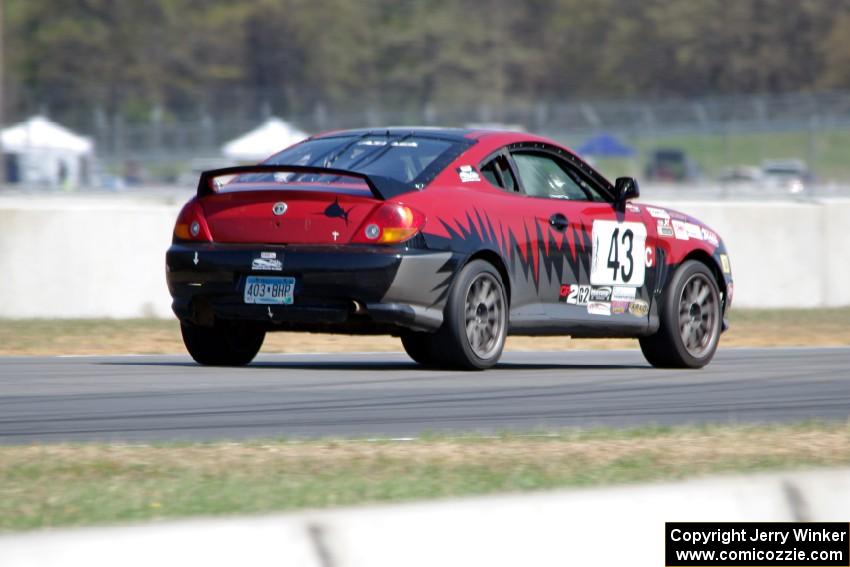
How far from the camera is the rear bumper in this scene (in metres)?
9.14

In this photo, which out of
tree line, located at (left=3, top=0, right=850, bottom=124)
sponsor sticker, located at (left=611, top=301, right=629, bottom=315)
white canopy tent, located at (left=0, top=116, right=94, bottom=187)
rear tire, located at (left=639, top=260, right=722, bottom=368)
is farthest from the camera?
tree line, located at (left=3, top=0, right=850, bottom=124)

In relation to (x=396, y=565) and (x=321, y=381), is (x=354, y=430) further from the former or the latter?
(x=396, y=565)

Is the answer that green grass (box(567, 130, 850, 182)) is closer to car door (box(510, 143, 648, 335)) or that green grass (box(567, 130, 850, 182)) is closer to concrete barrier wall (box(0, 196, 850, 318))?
concrete barrier wall (box(0, 196, 850, 318))

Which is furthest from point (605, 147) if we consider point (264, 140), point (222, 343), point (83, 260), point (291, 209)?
point (291, 209)

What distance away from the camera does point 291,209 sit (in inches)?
365

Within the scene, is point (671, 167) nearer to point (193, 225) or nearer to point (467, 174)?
point (467, 174)

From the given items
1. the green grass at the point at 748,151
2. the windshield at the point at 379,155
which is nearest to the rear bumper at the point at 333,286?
the windshield at the point at 379,155

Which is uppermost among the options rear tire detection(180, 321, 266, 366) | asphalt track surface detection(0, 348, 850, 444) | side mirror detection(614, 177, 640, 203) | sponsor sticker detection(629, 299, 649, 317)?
side mirror detection(614, 177, 640, 203)

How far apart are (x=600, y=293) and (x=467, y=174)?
134 centimetres

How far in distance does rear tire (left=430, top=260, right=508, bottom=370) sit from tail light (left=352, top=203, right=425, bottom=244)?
0.44 m

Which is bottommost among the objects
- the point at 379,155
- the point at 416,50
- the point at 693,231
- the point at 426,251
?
the point at 426,251

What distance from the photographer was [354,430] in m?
7.32

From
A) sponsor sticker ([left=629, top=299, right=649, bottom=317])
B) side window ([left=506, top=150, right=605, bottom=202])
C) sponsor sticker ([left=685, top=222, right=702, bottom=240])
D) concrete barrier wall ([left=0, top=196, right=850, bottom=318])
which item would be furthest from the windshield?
concrete barrier wall ([left=0, top=196, right=850, bottom=318])

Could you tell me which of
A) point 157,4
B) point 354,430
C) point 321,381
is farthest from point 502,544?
point 157,4
